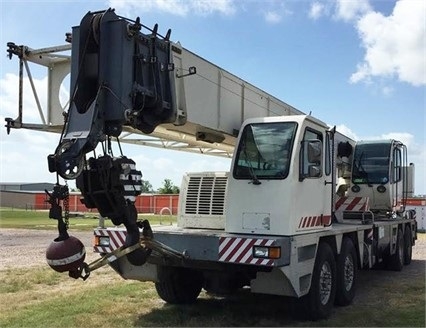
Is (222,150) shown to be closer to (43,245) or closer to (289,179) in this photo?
(289,179)

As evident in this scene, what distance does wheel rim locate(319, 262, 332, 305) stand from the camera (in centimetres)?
730

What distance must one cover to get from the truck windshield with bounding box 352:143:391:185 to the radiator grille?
582cm

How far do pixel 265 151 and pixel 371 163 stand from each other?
6.19 meters

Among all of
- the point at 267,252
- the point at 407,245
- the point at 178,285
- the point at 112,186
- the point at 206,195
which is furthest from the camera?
the point at 407,245

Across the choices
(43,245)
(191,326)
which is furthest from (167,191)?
(191,326)

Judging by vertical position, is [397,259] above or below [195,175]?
below

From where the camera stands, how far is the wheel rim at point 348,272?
8289mm

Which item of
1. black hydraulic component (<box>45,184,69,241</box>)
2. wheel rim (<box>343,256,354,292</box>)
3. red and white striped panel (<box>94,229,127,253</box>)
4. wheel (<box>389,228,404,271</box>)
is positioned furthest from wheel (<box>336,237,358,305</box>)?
black hydraulic component (<box>45,184,69,241</box>)

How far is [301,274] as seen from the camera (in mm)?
6609

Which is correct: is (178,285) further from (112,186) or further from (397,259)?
(397,259)

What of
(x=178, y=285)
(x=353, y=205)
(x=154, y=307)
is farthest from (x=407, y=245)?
(x=154, y=307)

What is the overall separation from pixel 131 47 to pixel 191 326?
3.54m

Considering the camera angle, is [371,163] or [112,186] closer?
[112,186]

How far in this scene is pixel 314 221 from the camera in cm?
744
